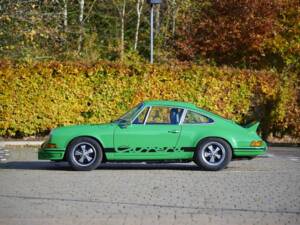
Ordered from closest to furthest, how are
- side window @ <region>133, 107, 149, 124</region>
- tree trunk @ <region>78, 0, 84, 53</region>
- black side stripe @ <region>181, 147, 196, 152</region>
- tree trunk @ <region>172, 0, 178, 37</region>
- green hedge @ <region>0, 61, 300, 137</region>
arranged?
1. black side stripe @ <region>181, 147, 196, 152</region>
2. side window @ <region>133, 107, 149, 124</region>
3. green hedge @ <region>0, 61, 300, 137</region>
4. tree trunk @ <region>78, 0, 84, 53</region>
5. tree trunk @ <region>172, 0, 178, 37</region>

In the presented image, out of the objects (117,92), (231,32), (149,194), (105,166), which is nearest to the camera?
(149,194)

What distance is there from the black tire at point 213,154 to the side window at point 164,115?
0.74 metres

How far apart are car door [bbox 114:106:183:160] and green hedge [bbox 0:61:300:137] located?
8031mm

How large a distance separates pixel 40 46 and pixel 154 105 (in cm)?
1461

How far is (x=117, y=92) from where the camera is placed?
73.7 ft

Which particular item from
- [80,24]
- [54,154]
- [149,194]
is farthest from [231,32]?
[149,194]

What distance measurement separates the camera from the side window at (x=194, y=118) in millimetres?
14633

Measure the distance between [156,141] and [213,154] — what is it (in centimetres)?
117

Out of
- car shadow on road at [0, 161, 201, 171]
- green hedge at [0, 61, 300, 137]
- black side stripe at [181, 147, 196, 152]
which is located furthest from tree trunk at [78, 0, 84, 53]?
black side stripe at [181, 147, 196, 152]

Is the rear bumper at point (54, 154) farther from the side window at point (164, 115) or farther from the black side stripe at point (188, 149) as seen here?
the black side stripe at point (188, 149)

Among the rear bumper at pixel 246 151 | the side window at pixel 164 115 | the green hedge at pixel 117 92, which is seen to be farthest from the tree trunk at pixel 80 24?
the rear bumper at pixel 246 151

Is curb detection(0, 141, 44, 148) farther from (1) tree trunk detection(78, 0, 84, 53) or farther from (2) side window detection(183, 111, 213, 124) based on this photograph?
(1) tree trunk detection(78, 0, 84, 53)

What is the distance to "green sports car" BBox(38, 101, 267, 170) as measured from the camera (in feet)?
46.7

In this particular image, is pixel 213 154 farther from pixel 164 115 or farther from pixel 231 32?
pixel 231 32
